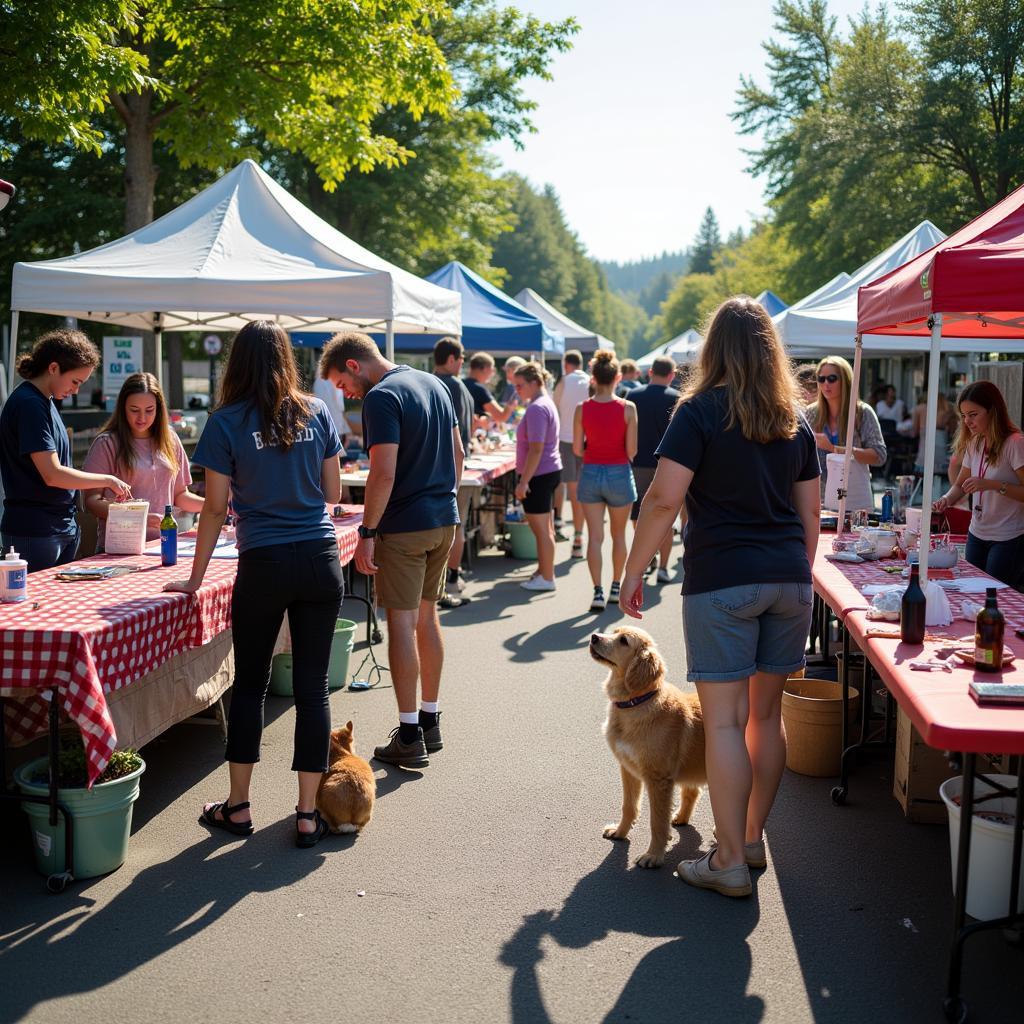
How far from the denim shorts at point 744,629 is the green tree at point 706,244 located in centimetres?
12164

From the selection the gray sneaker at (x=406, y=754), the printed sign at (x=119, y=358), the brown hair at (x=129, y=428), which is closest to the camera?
the gray sneaker at (x=406, y=754)

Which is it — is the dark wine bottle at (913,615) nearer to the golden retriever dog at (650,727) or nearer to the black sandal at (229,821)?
the golden retriever dog at (650,727)

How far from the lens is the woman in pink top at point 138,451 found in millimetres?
5664

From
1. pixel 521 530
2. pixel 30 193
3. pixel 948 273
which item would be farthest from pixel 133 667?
pixel 30 193

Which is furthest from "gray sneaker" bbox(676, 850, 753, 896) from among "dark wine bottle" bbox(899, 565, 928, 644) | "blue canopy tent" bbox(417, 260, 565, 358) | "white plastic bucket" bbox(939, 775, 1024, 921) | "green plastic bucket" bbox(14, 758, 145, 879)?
"blue canopy tent" bbox(417, 260, 565, 358)

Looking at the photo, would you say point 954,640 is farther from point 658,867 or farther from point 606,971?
point 606,971

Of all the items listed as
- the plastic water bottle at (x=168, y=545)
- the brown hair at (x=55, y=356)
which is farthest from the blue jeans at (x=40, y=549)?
the brown hair at (x=55, y=356)

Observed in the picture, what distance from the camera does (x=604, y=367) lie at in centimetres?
840

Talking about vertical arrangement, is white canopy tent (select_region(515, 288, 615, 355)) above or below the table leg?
above

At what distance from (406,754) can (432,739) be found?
0.29 meters

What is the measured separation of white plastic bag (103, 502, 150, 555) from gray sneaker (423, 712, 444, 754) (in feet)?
5.80

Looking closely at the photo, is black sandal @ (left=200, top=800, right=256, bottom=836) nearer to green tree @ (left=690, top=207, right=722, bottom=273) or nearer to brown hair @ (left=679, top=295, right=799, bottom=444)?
brown hair @ (left=679, top=295, right=799, bottom=444)

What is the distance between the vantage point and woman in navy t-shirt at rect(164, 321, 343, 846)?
397cm

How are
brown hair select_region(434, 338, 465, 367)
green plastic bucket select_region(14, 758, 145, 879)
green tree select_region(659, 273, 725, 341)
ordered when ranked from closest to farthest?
1. green plastic bucket select_region(14, 758, 145, 879)
2. brown hair select_region(434, 338, 465, 367)
3. green tree select_region(659, 273, 725, 341)
